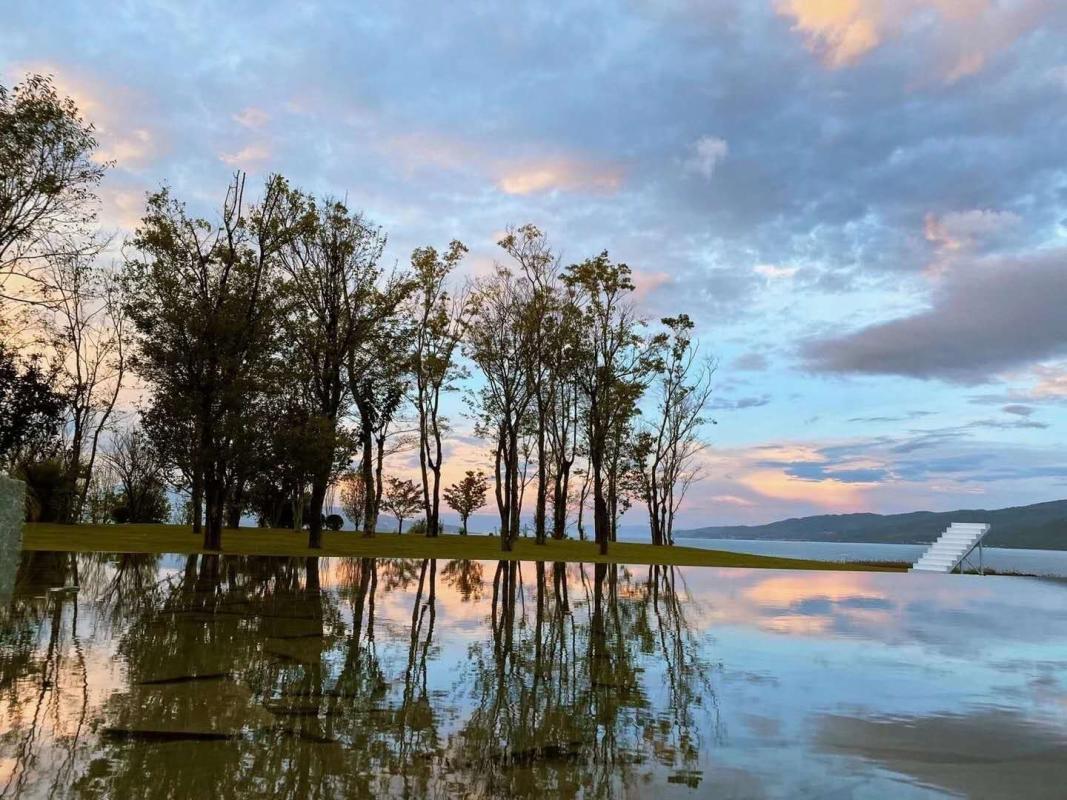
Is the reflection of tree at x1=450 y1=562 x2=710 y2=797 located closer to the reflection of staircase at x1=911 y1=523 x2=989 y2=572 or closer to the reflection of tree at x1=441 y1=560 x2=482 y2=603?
the reflection of tree at x1=441 y1=560 x2=482 y2=603

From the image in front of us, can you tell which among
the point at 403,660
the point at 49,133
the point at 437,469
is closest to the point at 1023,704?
the point at 403,660

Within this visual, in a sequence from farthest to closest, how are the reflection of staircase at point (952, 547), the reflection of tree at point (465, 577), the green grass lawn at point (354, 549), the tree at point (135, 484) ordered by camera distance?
the tree at point (135, 484)
the reflection of staircase at point (952, 547)
the green grass lawn at point (354, 549)
the reflection of tree at point (465, 577)

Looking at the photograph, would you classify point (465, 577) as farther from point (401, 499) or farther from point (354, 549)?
point (401, 499)

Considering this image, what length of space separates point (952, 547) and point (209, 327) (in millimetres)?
45486

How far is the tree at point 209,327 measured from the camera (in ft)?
107

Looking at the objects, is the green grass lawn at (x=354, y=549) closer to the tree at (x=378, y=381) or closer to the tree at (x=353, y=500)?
the tree at (x=378, y=381)

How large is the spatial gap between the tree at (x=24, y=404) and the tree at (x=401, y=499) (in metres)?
33.8

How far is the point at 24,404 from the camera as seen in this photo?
41344 mm

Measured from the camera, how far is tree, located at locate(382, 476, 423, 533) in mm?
A: 73188

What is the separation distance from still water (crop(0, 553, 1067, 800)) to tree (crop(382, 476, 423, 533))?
187 feet

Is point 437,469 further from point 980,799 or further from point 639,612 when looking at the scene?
point 980,799

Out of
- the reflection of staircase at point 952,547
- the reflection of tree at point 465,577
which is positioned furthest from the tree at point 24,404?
the reflection of staircase at point 952,547

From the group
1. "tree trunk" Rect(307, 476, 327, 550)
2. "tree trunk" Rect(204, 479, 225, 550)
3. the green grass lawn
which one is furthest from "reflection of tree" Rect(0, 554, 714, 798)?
"tree trunk" Rect(307, 476, 327, 550)

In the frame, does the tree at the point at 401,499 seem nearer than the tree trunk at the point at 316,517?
No
